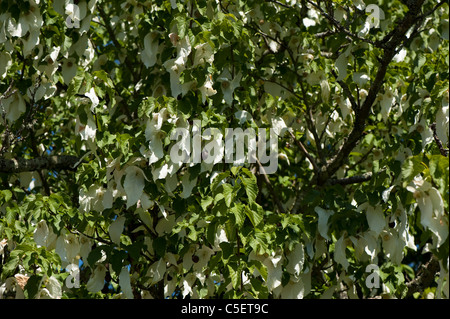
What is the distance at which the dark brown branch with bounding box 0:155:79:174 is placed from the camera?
13.8ft

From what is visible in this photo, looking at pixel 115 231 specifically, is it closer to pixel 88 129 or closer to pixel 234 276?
pixel 88 129

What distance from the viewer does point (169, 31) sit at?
3.81 metres

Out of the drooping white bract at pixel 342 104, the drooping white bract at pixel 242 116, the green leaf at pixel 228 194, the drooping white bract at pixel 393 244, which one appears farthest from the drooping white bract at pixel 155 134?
the drooping white bract at pixel 342 104

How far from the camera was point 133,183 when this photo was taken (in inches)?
137

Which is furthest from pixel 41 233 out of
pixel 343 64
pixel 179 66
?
pixel 343 64

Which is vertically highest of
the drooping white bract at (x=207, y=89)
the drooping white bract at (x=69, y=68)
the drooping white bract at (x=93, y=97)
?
the drooping white bract at (x=69, y=68)

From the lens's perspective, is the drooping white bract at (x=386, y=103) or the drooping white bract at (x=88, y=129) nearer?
the drooping white bract at (x=88, y=129)

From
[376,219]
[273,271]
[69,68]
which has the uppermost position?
[69,68]

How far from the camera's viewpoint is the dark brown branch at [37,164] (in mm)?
4203

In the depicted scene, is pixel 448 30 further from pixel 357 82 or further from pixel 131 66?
pixel 131 66

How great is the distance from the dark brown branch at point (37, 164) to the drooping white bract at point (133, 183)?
912mm

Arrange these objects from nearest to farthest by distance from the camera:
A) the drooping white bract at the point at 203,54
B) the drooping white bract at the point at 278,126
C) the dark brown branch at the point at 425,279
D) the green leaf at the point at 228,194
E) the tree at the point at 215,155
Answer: the green leaf at the point at 228,194 < the tree at the point at 215,155 < the drooping white bract at the point at 203,54 < the dark brown branch at the point at 425,279 < the drooping white bract at the point at 278,126

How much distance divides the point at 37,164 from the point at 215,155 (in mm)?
1303

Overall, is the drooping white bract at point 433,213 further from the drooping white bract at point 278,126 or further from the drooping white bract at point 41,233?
the drooping white bract at point 41,233
